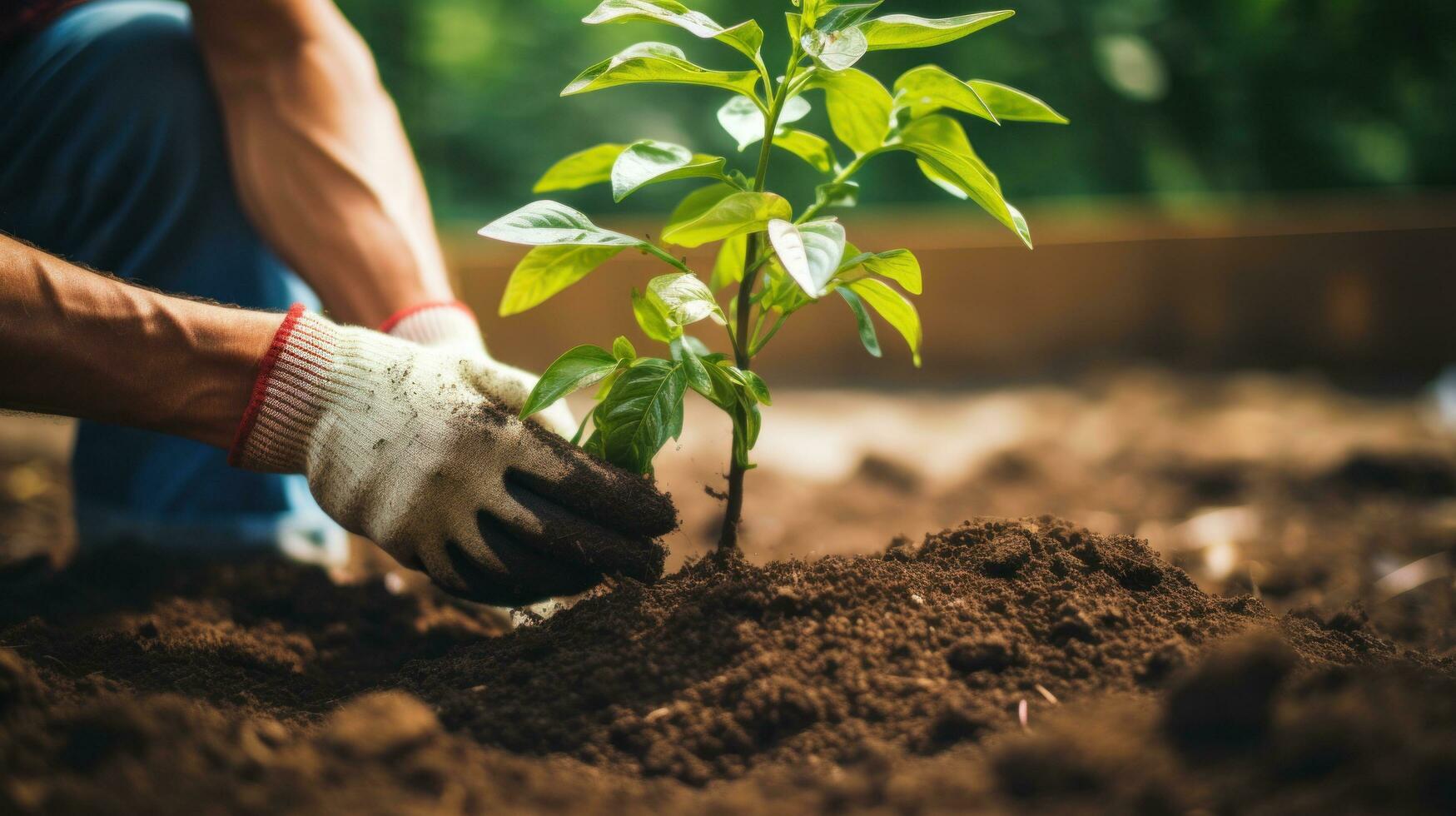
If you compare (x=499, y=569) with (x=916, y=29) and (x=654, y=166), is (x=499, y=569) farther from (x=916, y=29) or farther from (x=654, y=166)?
(x=916, y=29)

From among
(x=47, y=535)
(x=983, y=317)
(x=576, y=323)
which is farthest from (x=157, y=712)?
(x=983, y=317)

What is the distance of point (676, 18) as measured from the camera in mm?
966

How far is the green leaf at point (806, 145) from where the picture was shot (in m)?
1.12

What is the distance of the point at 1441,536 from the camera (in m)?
1.76

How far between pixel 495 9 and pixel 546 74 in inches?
15.6

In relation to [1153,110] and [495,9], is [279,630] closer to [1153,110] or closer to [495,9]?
[495,9]

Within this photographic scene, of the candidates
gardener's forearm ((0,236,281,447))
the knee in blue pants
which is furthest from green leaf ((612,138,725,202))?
the knee in blue pants

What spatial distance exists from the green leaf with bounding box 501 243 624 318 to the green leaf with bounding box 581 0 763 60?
0.87 feet

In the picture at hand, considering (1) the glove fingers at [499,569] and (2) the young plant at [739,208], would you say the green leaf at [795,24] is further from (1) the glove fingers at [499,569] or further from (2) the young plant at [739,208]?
(1) the glove fingers at [499,569]

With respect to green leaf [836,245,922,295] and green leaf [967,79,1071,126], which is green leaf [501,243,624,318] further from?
green leaf [967,79,1071,126]

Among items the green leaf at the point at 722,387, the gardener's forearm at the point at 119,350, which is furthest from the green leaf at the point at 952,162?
the gardener's forearm at the point at 119,350

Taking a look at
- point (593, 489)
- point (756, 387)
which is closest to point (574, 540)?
point (593, 489)

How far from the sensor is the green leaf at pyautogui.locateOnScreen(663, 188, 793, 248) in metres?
0.90

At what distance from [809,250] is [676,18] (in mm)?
317
